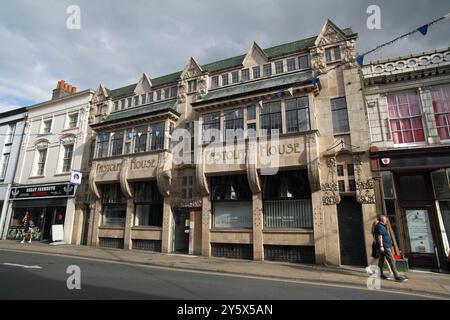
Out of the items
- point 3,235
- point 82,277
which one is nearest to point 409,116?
point 82,277

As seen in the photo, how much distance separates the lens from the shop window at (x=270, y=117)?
578 inches

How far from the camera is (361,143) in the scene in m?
13.1

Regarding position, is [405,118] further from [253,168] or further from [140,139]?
[140,139]

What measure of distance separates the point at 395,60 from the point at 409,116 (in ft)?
9.66

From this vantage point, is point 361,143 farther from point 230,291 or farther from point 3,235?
point 3,235

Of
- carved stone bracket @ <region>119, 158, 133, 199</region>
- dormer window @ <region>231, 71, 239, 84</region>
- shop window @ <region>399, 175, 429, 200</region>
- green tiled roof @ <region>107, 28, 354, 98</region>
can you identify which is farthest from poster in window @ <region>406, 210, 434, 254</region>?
carved stone bracket @ <region>119, 158, 133, 199</region>

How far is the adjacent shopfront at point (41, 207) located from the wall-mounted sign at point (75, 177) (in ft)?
4.78

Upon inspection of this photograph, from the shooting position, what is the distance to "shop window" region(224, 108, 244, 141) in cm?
1545

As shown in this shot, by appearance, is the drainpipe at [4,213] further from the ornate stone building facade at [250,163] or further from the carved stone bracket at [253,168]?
the carved stone bracket at [253,168]

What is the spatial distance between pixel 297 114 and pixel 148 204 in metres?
11.1

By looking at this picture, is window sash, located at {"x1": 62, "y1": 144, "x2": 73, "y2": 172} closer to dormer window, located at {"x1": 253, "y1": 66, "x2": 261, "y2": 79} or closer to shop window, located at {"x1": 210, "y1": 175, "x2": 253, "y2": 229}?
shop window, located at {"x1": 210, "y1": 175, "x2": 253, "y2": 229}

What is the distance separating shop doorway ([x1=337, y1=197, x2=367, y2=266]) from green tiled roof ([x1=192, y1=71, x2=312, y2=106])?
6.69 meters

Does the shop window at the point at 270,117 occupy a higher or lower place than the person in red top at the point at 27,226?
higher

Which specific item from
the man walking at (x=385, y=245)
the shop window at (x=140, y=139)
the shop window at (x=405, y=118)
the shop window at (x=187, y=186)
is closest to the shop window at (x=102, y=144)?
the shop window at (x=140, y=139)
